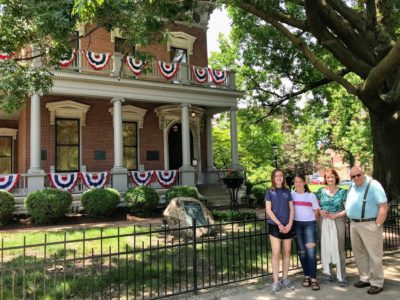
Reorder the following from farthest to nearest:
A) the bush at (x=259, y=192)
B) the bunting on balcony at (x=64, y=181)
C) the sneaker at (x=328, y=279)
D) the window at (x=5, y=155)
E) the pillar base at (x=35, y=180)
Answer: the window at (x=5, y=155)
the bush at (x=259, y=192)
the bunting on balcony at (x=64, y=181)
the pillar base at (x=35, y=180)
the sneaker at (x=328, y=279)

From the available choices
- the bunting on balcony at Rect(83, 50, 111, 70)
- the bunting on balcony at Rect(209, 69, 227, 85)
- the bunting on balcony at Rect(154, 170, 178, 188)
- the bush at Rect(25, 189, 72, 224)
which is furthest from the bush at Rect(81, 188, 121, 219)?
the bunting on balcony at Rect(209, 69, 227, 85)

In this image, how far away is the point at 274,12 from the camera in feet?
34.7

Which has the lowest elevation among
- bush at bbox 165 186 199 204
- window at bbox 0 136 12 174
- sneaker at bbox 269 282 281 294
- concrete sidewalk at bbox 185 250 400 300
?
concrete sidewalk at bbox 185 250 400 300

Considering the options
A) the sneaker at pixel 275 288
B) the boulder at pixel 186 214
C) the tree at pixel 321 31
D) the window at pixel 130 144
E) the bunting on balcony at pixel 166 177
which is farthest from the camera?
the window at pixel 130 144

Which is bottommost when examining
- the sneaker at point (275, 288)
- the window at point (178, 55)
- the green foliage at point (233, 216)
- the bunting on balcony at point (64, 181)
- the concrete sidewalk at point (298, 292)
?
the concrete sidewalk at point (298, 292)

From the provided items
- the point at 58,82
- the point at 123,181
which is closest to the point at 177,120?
the point at 123,181

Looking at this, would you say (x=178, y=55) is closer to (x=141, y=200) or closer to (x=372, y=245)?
(x=141, y=200)

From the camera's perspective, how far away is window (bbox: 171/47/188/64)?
1967 cm

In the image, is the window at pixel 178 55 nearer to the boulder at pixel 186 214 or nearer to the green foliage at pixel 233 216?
the green foliage at pixel 233 216

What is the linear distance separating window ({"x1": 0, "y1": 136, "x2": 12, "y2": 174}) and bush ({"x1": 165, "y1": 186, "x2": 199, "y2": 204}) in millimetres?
8562

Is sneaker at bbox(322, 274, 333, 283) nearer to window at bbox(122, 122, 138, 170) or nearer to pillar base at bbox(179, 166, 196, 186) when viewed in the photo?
pillar base at bbox(179, 166, 196, 186)

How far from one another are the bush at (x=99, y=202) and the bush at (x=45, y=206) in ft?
2.56

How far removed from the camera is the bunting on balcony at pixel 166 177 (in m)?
15.9

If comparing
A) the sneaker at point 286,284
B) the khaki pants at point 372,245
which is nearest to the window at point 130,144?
the sneaker at point 286,284
